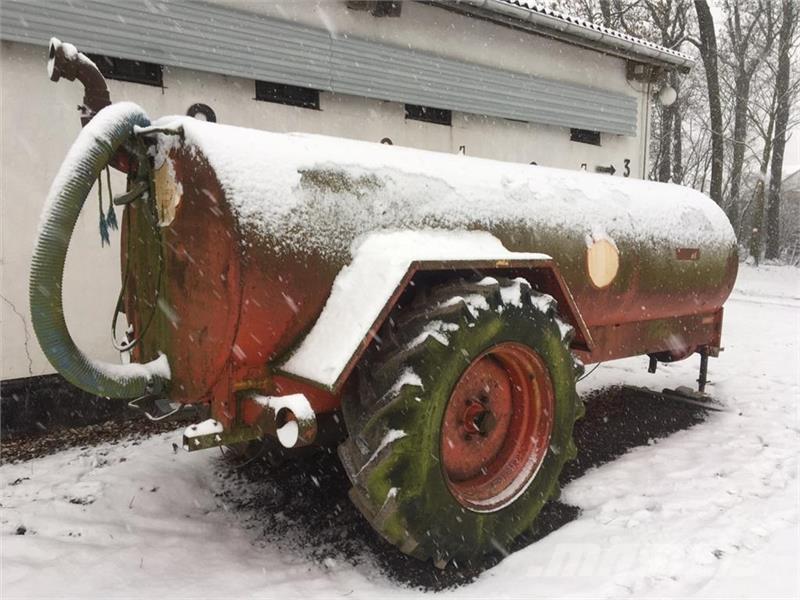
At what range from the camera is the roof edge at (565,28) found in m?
7.24

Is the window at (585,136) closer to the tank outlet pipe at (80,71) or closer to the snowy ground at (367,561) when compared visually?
the snowy ground at (367,561)

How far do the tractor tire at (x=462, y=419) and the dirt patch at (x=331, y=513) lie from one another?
0.19 meters

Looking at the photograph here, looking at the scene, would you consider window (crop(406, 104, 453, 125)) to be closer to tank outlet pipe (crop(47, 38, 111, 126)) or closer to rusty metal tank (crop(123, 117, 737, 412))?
rusty metal tank (crop(123, 117, 737, 412))

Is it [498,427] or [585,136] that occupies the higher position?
[585,136]

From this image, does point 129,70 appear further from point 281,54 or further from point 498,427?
point 498,427

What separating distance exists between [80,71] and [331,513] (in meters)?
2.38

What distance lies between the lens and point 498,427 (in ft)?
9.85

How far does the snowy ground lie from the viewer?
2516 millimetres

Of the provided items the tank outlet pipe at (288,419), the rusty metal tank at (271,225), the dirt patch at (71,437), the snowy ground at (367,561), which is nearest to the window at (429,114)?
the rusty metal tank at (271,225)

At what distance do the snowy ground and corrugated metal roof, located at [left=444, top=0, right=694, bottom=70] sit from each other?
5.38 metres

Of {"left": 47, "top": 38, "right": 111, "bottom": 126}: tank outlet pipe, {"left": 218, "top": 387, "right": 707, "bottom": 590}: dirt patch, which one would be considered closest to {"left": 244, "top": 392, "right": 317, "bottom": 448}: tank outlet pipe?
{"left": 218, "top": 387, "right": 707, "bottom": 590}: dirt patch

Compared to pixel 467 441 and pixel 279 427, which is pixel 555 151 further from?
pixel 279 427

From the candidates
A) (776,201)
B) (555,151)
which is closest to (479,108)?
(555,151)

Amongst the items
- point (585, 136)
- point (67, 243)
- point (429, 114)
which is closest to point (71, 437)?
point (67, 243)
